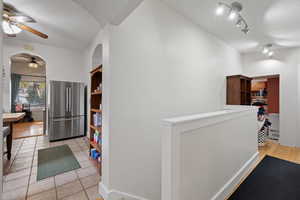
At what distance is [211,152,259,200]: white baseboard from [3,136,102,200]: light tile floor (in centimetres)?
163

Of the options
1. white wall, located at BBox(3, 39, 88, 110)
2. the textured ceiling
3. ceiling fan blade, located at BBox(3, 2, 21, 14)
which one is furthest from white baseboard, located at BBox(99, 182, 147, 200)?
white wall, located at BBox(3, 39, 88, 110)

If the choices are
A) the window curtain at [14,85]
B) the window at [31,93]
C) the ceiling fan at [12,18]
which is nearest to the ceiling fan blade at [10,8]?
the ceiling fan at [12,18]

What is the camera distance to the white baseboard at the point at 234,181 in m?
1.74

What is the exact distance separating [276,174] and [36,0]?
5101 mm

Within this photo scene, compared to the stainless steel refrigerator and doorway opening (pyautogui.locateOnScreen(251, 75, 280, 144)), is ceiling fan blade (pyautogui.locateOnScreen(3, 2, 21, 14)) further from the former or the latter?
doorway opening (pyautogui.locateOnScreen(251, 75, 280, 144))

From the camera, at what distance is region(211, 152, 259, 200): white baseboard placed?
1735 millimetres

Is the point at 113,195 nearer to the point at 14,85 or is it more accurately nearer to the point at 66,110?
the point at 66,110

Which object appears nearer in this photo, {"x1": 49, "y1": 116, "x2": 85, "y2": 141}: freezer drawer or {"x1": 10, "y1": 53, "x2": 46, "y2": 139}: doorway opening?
{"x1": 49, "y1": 116, "x2": 85, "y2": 141}: freezer drawer

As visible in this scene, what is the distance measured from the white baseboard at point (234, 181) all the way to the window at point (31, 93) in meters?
8.72

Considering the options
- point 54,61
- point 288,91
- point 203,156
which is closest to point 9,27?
point 54,61

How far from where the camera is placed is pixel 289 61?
4.04 m

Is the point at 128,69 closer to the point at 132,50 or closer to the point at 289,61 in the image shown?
the point at 132,50

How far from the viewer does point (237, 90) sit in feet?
12.9

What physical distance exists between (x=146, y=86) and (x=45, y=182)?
7.19 ft
